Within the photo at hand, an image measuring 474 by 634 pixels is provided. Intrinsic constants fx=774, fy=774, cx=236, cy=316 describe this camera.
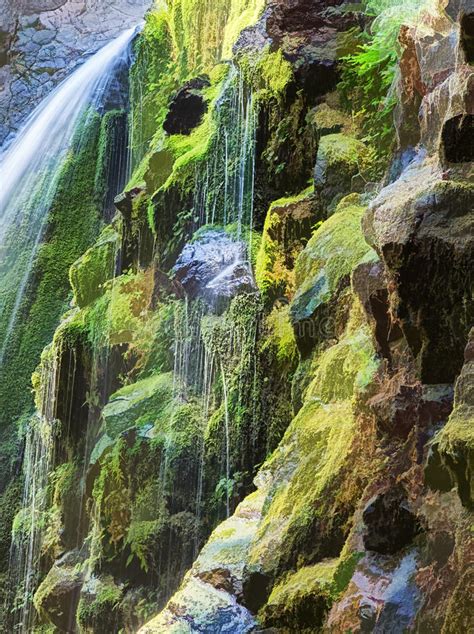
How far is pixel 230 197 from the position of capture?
21.5ft

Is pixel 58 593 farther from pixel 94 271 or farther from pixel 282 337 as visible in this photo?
pixel 94 271

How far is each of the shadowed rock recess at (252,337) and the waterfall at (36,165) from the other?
0.05m

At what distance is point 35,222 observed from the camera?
9.06m

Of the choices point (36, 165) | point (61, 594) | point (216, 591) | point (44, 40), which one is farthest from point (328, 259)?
point (44, 40)

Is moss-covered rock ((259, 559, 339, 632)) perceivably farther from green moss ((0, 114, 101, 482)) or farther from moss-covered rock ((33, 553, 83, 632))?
green moss ((0, 114, 101, 482))

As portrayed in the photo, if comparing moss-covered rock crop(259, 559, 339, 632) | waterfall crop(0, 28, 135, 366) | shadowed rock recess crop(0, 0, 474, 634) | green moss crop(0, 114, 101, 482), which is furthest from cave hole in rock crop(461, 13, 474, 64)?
waterfall crop(0, 28, 135, 366)

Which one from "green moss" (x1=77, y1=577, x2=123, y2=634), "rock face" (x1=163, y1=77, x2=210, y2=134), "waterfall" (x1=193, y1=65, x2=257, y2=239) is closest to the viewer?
"green moss" (x1=77, y1=577, x2=123, y2=634)

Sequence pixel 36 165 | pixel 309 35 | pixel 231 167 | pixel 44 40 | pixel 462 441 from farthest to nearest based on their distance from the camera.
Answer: pixel 44 40, pixel 36 165, pixel 231 167, pixel 309 35, pixel 462 441

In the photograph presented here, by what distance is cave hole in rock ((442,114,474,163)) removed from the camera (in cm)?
377

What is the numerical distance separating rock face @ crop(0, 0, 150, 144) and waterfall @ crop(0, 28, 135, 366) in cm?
28

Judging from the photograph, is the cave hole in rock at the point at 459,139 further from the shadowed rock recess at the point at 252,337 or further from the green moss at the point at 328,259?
the green moss at the point at 328,259

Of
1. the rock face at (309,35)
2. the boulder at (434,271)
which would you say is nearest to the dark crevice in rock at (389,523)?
the boulder at (434,271)

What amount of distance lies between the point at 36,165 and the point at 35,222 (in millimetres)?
791

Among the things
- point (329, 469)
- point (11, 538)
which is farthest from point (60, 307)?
point (329, 469)
